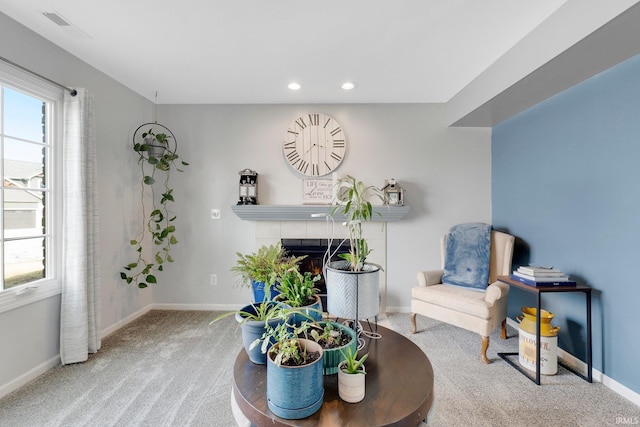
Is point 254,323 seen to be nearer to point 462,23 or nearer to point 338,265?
point 338,265

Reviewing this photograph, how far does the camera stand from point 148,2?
1.71 metres

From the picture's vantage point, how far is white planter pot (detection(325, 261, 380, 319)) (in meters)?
1.13

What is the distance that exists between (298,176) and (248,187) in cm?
56

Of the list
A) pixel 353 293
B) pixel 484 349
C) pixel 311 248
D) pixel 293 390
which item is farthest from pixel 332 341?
pixel 311 248

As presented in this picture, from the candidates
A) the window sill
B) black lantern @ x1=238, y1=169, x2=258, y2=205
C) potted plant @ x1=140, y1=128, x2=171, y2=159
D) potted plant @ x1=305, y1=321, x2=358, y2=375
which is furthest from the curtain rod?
potted plant @ x1=305, y1=321, x2=358, y2=375

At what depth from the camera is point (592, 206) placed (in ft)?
6.73

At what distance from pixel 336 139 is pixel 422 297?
184cm

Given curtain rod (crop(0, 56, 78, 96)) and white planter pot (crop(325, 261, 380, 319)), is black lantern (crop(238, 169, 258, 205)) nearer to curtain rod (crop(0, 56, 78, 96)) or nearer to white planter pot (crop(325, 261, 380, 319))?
curtain rod (crop(0, 56, 78, 96))

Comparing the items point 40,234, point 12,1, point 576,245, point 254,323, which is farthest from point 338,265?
Answer: point 12,1

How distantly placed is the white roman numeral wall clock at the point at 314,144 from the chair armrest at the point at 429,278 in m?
1.44

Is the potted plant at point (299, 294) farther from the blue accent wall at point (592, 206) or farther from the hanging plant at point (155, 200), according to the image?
the hanging plant at point (155, 200)

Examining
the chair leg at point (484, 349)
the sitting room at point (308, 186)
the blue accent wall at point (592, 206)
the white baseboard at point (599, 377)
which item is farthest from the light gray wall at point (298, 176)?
the white baseboard at point (599, 377)

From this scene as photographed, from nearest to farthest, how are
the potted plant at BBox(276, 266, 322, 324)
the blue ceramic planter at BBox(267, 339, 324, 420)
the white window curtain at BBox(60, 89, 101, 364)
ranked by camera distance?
the blue ceramic planter at BBox(267, 339, 324, 420)
the potted plant at BBox(276, 266, 322, 324)
the white window curtain at BBox(60, 89, 101, 364)

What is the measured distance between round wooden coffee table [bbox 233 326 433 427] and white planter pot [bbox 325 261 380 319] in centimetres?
22
